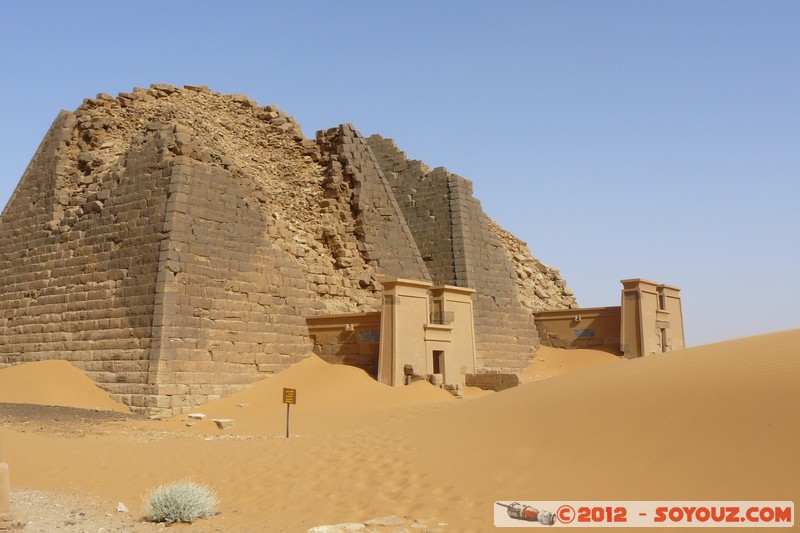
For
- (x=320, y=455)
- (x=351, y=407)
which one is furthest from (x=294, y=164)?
(x=320, y=455)

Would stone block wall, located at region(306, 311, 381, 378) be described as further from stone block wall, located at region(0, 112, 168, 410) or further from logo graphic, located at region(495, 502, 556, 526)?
logo graphic, located at region(495, 502, 556, 526)

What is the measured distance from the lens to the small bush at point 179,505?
791 cm

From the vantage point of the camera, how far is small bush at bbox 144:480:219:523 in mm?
7914

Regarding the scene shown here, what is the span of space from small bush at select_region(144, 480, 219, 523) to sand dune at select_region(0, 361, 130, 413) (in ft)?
29.2

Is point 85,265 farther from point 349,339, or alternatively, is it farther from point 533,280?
point 533,280

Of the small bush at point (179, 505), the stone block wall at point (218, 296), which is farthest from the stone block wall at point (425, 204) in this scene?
the small bush at point (179, 505)

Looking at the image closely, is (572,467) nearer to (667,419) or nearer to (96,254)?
(667,419)

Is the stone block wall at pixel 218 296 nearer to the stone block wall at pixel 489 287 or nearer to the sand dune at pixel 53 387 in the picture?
the sand dune at pixel 53 387

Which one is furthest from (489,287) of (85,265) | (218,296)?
(85,265)

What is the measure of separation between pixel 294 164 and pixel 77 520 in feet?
61.0

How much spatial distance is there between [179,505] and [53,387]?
36.8 ft

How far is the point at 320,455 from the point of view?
1057 centimetres

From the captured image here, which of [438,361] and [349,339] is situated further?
[438,361]

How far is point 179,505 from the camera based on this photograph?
7.92 metres
